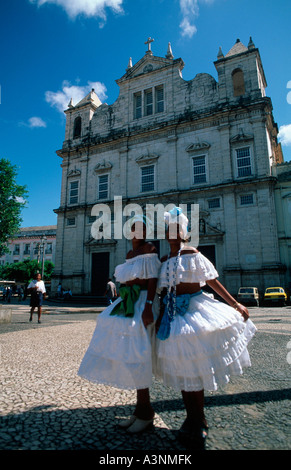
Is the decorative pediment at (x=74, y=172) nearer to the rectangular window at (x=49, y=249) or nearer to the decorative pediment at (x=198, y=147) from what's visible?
the decorative pediment at (x=198, y=147)

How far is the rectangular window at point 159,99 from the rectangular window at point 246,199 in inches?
438

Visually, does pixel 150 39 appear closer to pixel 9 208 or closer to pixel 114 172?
pixel 114 172

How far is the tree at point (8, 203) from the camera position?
2573 cm

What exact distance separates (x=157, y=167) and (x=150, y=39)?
42.9 feet

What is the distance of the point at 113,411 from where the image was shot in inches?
106

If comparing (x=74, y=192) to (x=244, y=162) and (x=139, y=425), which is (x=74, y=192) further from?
(x=139, y=425)

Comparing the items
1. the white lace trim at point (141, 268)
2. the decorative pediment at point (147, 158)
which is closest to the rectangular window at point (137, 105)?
the decorative pediment at point (147, 158)

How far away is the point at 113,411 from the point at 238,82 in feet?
83.1

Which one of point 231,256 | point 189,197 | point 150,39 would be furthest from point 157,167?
point 150,39

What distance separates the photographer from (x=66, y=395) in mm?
3062

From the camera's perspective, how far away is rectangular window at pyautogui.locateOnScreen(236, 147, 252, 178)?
20.0 meters

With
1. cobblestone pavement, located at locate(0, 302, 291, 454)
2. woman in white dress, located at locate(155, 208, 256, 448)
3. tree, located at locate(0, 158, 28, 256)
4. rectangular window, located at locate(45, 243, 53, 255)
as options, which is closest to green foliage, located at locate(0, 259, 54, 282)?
rectangular window, located at locate(45, 243, 53, 255)

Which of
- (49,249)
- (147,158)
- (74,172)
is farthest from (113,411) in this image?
(49,249)

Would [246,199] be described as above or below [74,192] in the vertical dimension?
below
